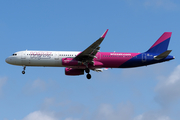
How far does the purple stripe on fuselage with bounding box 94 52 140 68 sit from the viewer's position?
63969mm

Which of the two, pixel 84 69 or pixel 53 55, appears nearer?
pixel 53 55

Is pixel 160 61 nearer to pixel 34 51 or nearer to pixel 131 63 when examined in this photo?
pixel 131 63

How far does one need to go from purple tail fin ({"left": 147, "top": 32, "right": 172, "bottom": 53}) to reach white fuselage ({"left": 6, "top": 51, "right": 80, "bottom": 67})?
15179 mm

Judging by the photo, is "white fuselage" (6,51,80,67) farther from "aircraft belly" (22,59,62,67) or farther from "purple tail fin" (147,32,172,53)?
"purple tail fin" (147,32,172,53)

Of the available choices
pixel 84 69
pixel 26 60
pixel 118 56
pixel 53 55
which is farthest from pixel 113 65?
pixel 26 60

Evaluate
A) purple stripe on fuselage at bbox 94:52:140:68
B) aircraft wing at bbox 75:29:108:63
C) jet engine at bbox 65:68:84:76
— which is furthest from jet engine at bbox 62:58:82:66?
jet engine at bbox 65:68:84:76

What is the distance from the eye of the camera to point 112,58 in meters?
64.1

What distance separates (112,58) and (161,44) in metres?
10.7

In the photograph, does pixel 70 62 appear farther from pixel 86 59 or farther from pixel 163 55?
pixel 163 55

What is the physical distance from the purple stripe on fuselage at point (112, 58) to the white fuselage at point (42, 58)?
4815 mm

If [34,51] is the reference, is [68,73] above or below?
below

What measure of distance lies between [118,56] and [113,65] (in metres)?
1.93

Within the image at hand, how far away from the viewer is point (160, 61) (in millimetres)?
64438

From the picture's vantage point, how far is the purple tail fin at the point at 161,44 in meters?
66.6
